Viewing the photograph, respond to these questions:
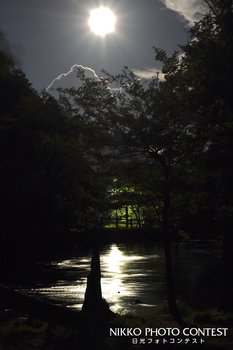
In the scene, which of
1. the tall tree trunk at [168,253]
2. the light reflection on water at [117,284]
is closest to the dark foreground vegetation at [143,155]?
the tall tree trunk at [168,253]

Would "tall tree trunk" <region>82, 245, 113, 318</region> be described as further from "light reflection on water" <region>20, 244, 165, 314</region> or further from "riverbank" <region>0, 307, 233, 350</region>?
"light reflection on water" <region>20, 244, 165, 314</region>

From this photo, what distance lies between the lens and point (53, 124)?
86.1 feet

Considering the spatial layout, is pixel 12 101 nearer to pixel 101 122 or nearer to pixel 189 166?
pixel 101 122

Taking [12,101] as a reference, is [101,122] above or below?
below

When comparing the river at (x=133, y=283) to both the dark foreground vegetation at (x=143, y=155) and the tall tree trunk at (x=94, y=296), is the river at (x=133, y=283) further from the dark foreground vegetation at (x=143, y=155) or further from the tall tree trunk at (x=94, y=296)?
the tall tree trunk at (x=94, y=296)

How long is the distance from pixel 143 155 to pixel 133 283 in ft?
63.8

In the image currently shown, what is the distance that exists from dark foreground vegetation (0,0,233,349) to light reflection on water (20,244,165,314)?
16.7 feet

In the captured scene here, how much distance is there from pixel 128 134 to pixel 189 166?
2.58 m

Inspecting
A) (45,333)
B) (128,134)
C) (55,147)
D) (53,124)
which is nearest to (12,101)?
(53,124)

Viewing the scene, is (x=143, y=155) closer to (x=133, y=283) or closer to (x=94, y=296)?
(x=94, y=296)

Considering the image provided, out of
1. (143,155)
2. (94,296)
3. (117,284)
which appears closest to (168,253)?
(143,155)

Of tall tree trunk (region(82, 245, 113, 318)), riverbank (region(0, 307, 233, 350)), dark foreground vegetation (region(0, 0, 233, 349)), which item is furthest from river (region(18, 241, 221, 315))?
tall tree trunk (region(82, 245, 113, 318))

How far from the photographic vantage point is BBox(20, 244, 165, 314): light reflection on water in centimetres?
2658

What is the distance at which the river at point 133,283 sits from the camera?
26.9 metres
